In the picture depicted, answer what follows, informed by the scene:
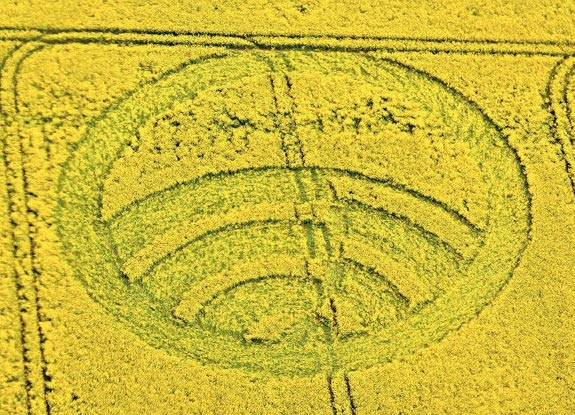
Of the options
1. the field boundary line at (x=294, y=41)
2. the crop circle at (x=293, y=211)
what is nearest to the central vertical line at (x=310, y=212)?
the crop circle at (x=293, y=211)

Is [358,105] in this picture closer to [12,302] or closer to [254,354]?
[254,354]

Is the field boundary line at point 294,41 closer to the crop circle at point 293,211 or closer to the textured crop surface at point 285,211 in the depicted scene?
the textured crop surface at point 285,211

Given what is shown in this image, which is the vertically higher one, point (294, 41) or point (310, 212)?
point (294, 41)

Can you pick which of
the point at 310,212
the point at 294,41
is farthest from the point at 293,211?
the point at 294,41

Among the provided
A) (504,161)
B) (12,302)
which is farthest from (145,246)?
(504,161)

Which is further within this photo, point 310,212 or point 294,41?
point 294,41

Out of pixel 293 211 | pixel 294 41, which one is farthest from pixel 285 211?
pixel 294 41

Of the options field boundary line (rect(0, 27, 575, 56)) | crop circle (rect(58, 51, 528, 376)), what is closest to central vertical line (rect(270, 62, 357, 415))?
crop circle (rect(58, 51, 528, 376))

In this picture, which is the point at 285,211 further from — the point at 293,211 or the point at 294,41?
the point at 294,41

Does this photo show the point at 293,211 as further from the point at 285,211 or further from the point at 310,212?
the point at 310,212
